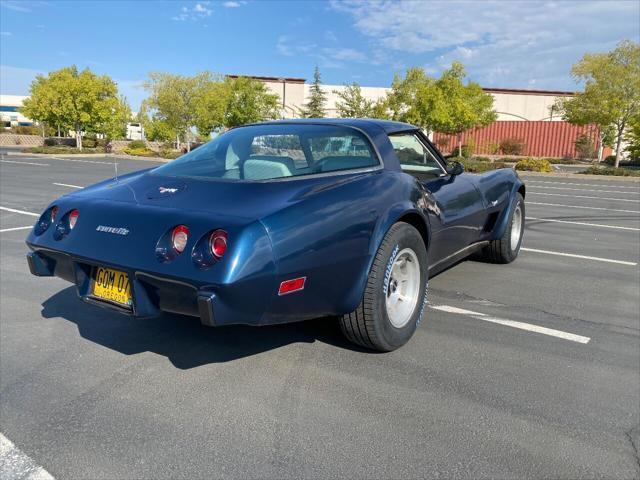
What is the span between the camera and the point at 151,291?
2.44 m

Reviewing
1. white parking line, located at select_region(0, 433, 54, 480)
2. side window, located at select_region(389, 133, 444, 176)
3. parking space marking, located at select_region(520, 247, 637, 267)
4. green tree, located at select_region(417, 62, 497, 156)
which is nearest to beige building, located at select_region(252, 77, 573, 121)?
green tree, located at select_region(417, 62, 497, 156)

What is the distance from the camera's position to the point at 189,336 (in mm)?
3373

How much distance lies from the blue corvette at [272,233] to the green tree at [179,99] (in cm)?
3476

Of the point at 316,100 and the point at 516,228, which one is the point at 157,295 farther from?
the point at 316,100

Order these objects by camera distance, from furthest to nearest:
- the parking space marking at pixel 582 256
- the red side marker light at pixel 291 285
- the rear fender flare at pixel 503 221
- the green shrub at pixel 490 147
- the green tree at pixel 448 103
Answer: the green shrub at pixel 490 147, the green tree at pixel 448 103, the parking space marking at pixel 582 256, the rear fender flare at pixel 503 221, the red side marker light at pixel 291 285

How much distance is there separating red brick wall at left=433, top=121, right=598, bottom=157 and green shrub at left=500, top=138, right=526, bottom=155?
0.77m

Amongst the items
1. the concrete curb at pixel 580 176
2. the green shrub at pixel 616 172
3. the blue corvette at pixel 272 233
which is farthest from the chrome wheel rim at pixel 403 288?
the green shrub at pixel 616 172

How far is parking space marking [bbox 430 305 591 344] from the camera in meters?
3.52

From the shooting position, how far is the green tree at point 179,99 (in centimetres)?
3641

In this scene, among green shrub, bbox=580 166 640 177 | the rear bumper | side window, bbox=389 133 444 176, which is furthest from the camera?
green shrub, bbox=580 166 640 177

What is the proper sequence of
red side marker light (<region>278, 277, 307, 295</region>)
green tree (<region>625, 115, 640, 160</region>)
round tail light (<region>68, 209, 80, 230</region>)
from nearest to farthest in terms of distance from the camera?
1. red side marker light (<region>278, 277, 307, 295</region>)
2. round tail light (<region>68, 209, 80, 230</region>)
3. green tree (<region>625, 115, 640, 160</region>)

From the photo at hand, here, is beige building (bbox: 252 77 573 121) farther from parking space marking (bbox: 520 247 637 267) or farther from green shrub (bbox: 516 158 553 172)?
parking space marking (bbox: 520 247 637 267)

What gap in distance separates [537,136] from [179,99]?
28.0 m

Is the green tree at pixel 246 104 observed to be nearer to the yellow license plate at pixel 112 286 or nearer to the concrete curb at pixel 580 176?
the concrete curb at pixel 580 176
